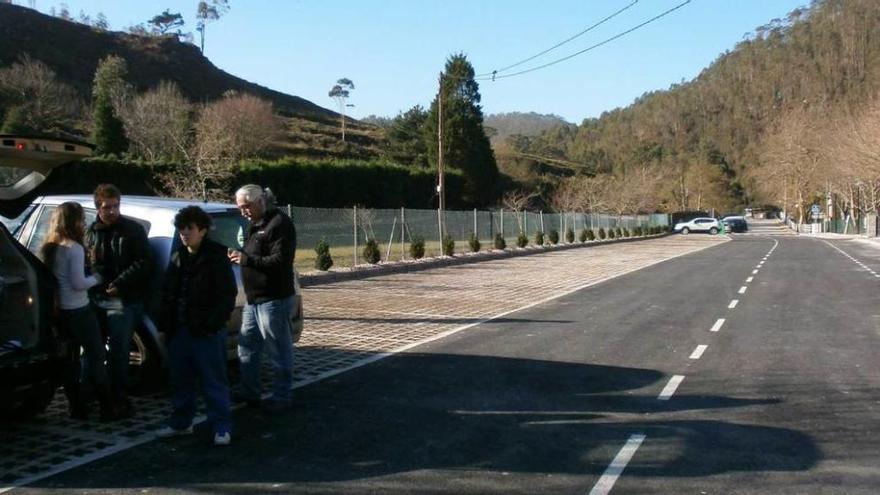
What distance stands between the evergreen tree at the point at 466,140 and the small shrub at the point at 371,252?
146ft

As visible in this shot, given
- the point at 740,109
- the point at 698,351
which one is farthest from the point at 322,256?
the point at 740,109

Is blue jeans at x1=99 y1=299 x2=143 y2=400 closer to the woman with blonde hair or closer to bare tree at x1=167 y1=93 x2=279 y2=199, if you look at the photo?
the woman with blonde hair

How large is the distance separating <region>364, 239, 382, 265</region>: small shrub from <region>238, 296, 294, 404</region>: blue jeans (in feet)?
55.1

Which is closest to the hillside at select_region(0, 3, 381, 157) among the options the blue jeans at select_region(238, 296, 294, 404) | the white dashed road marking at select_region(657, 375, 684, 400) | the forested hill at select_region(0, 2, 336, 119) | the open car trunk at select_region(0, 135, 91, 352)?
the forested hill at select_region(0, 2, 336, 119)

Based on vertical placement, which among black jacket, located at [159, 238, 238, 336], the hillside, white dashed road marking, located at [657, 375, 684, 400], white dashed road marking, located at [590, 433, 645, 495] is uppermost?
the hillside

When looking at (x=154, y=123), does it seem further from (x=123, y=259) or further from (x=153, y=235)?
(x=123, y=259)

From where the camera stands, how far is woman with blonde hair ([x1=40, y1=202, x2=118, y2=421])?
6312 mm

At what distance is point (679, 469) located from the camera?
5.66 meters

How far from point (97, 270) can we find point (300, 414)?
1907 mm

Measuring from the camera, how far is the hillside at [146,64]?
8194 cm

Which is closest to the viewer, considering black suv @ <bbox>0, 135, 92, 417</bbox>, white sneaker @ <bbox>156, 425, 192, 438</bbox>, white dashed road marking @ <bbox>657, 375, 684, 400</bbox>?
black suv @ <bbox>0, 135, 92, 417</bbox>

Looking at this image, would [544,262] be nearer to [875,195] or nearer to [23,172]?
[23,172]

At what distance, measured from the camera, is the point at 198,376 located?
6359mm

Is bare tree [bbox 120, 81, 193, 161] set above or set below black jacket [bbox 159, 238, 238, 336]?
above
